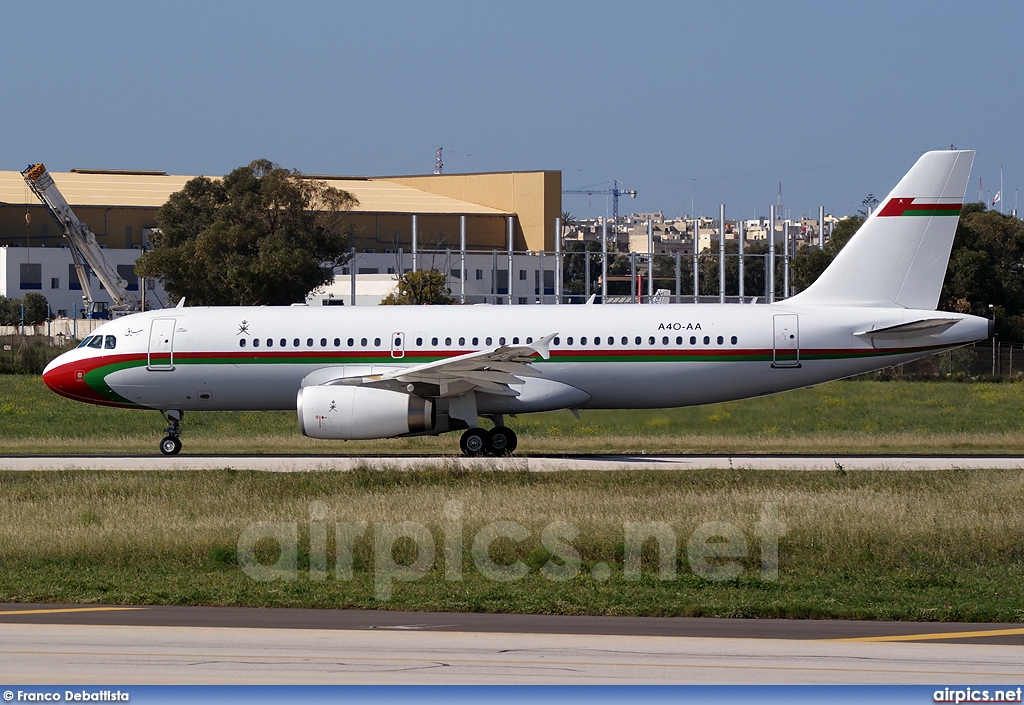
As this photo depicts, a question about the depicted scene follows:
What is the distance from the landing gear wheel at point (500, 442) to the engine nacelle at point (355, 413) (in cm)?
251

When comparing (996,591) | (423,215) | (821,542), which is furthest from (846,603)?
(423,215)

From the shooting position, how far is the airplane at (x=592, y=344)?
28.4 m

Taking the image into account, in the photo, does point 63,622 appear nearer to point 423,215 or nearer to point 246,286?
point 246,286

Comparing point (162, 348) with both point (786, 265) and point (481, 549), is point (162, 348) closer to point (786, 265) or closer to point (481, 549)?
point (481, 549)

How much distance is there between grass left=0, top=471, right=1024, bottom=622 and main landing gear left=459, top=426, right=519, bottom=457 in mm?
4582

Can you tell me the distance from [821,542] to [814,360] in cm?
1155

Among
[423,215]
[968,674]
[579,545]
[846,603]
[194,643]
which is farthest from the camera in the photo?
[423,215]

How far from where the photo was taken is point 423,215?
383 feet

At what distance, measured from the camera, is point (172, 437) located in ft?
101

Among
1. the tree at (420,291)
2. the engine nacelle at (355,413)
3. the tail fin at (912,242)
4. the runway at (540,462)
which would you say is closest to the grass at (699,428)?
the runway at (540,462)

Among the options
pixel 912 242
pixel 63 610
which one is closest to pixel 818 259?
pixel 912 242

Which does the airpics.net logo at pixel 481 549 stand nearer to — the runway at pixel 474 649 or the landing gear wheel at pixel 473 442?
the runway at pixel 474 649

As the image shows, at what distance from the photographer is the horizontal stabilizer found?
2797 centimetres

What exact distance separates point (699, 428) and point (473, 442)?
6.66 metres
